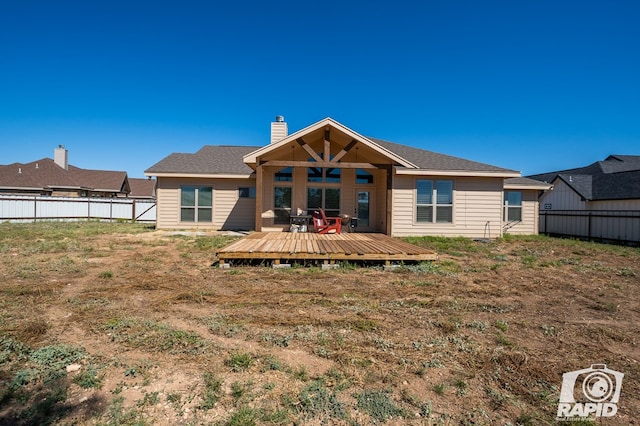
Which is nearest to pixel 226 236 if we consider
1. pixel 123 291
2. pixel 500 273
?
pixel 123 291

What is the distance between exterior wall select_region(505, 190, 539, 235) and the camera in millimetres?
14398

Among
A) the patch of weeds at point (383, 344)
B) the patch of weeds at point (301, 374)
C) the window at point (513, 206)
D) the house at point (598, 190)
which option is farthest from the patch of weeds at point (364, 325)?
the house at point (598, 190)

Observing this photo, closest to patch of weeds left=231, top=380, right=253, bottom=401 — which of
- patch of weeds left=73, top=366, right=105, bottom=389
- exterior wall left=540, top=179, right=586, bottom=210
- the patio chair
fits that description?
patch of weeds left=73, top=366, right=105, bottom=389

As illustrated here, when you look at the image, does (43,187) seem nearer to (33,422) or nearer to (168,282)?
(168,282)

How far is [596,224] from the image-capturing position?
1430 centimetres

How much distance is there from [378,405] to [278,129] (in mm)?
13730

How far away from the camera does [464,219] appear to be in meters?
13.2

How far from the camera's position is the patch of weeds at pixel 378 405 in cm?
227

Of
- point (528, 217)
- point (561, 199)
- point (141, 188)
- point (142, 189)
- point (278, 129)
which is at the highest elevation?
point (278, 129)

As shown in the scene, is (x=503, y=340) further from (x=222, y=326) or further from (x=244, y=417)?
(x=222, y=326)

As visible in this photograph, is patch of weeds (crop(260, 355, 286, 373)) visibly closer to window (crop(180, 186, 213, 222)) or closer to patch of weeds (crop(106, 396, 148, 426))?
patch of weeds (crop(106, 396, 148, 426))

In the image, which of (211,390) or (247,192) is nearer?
(211,390)

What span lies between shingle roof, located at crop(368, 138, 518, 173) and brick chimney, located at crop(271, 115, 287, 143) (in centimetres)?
432

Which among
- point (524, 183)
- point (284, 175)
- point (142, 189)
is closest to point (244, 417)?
point (284, 175)
